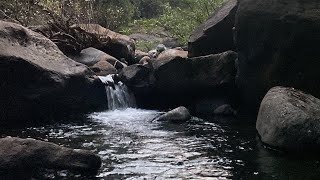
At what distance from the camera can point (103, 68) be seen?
1922cm

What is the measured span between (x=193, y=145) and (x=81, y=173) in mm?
3210

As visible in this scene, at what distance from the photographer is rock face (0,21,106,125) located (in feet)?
42.2

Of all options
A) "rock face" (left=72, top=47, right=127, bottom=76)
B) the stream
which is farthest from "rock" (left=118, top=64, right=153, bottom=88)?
"rock face" (left=72, top=47, right=127, bottom=76)

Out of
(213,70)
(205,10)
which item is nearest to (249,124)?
(213,70)

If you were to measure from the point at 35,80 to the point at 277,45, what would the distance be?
690 centimetres

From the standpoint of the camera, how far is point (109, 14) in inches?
1049

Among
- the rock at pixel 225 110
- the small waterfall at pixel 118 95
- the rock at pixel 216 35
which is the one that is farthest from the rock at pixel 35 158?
the rock at pixel 216 35

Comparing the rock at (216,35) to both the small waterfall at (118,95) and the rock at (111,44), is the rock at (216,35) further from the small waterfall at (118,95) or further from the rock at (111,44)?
the rock at (111,44)

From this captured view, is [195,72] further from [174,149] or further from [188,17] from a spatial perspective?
[188,17]

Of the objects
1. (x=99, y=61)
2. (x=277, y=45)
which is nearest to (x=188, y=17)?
(x=99, y=61)

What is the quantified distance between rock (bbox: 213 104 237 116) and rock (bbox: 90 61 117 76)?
592 centimetres

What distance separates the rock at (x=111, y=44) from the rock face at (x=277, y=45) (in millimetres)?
9014

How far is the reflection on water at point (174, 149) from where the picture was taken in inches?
327

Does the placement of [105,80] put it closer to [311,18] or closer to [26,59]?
[26,59]
